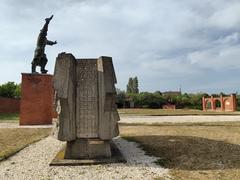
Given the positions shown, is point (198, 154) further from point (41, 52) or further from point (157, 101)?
point (157, 101)

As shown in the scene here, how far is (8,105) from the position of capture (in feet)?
123

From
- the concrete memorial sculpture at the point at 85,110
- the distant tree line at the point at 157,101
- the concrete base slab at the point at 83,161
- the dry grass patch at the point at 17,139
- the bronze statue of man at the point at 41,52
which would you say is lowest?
the concrete base slab at the point at 83,161

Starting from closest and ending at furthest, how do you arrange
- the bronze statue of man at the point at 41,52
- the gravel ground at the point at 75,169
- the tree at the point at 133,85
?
the gravel ground at the point at 75,169
the bronze statue of man at the point at 41,52
the tree at the point at 133,85

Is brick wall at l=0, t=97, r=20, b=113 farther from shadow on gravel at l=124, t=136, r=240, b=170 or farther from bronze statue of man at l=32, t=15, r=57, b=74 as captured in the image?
shadow on gravel at l=124, t=136, r=240, b=170

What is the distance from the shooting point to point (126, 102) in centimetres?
5928

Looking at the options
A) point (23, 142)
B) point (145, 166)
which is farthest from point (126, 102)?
point (145, 166)

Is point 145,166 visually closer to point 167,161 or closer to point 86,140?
point 167,161

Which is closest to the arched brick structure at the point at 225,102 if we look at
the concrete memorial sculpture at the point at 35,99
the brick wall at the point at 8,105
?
the brick wall at the point at 8,105

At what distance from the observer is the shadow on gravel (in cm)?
699

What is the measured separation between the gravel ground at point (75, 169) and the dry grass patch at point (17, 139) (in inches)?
27.7

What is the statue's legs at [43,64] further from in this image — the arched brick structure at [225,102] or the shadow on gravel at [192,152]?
the arched brick structure at [225,102]

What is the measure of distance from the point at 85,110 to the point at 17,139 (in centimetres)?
459

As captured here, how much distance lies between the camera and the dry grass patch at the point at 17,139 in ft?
29.7

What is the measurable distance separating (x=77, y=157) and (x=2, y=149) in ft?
9.15
